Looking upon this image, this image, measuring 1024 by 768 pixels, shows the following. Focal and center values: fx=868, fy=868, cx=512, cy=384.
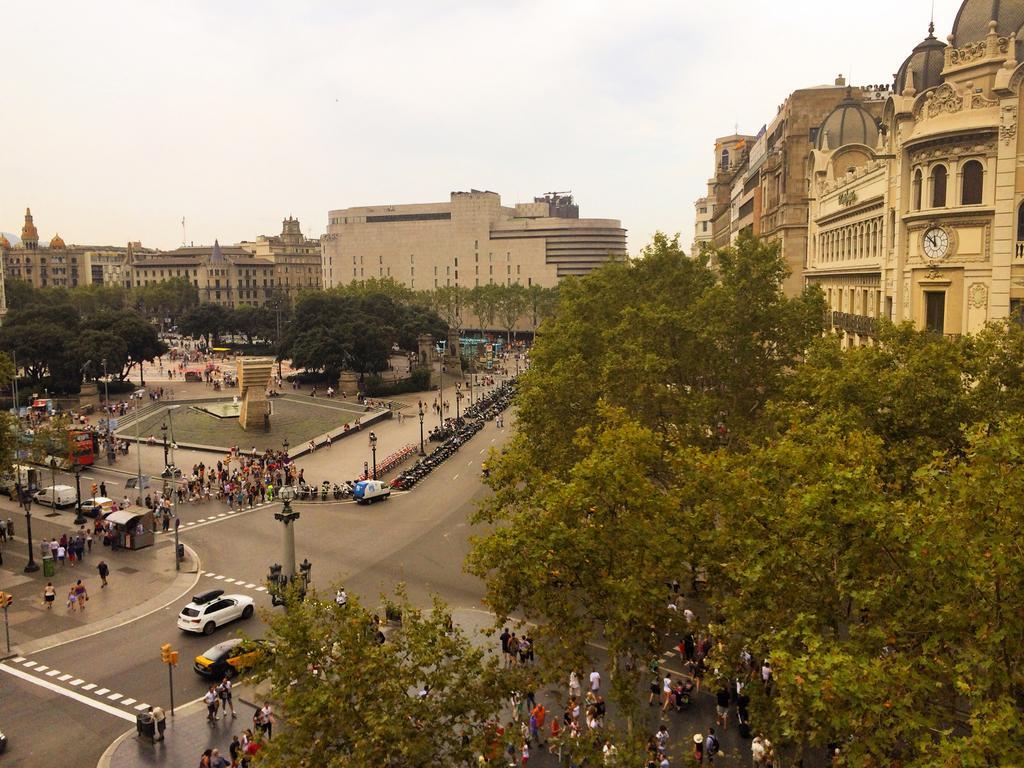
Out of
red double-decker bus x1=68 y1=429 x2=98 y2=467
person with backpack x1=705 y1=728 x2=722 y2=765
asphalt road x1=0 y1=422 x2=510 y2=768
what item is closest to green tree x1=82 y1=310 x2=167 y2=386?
red double-decker bus x1=68 y1=429 x2=98 y2=467

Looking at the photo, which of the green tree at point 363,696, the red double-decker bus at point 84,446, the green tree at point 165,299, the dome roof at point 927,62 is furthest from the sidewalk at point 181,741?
the green tree at point 165,299

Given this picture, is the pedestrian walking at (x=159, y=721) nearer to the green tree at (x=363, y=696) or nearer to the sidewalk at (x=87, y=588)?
the sidewalk at (x=87, y=588)

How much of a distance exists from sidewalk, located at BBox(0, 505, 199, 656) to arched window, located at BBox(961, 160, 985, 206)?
35.3m

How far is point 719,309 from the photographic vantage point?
3428 centimetres

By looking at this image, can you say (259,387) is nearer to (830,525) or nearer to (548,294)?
(830,525)

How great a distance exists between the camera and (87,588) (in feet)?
115

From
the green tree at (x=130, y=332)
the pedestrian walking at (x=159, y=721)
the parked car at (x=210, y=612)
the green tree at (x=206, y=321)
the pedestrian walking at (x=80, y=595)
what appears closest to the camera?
the pedestrian walking at (x=159, y=721)

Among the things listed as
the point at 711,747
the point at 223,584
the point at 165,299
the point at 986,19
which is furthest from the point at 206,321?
the point at 711,747

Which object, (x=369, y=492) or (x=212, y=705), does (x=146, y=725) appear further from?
(x=369, y=492)

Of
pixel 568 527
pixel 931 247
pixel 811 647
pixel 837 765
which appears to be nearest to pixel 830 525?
pixel 811 647

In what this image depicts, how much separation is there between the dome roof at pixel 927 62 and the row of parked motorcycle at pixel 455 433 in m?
→ 31.3

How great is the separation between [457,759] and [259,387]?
57.1 metres

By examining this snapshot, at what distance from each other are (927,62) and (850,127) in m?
11.7

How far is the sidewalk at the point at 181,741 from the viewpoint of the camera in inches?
868
